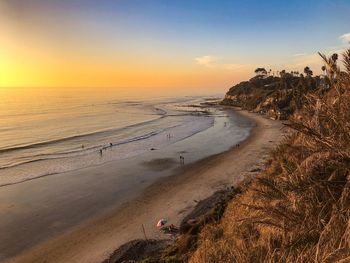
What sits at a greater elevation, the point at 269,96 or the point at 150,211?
the point at 269,96

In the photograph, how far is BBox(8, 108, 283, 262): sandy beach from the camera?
48.7 feet

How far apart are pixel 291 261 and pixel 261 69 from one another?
15294 centimetres

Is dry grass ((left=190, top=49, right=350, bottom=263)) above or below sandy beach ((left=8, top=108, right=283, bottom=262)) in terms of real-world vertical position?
above

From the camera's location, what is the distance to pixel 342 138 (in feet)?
18.0

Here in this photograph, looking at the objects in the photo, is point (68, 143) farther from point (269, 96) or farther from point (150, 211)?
point (269, 96)

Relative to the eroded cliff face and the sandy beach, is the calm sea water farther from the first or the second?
the eroded cliff face

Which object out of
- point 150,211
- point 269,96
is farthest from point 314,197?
point 269,96

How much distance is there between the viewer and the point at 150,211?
19.1 meters

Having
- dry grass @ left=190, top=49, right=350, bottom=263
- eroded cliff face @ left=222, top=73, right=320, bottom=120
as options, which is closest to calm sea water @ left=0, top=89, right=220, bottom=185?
eroded cliff face @ left=222, top=73, right=320, bottom=120


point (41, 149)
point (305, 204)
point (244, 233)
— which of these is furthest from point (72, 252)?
point (41, 149)

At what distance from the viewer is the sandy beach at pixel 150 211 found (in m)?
14.8

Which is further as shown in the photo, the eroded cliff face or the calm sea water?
the eroded cliff face

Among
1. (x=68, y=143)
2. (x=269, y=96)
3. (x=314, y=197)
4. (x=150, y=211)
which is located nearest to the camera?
(x=314, y=197)

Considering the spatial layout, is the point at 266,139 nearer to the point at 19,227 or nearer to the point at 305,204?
the point at 19,227
